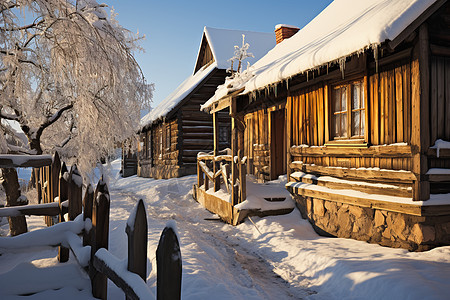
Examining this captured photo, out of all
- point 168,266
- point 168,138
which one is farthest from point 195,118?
point 168,266

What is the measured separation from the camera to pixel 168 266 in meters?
1.95

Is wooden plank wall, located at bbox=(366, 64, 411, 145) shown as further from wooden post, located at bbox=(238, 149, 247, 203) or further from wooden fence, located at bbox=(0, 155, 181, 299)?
wooden fence, located at bbox=(0, 155, 181, 299)

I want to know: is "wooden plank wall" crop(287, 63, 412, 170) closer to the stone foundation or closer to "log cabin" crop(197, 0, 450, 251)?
"log cabin" crop(197, 0, 450, 251)

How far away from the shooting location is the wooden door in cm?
1112

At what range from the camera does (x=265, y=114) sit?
11.6 meters

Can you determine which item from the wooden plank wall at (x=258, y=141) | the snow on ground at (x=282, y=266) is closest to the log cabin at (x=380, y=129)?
the snow on ground at (x=282, y=266)

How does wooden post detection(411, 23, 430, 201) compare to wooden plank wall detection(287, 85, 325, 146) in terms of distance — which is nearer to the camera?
wooden post detection(411, 23, 430, 201)

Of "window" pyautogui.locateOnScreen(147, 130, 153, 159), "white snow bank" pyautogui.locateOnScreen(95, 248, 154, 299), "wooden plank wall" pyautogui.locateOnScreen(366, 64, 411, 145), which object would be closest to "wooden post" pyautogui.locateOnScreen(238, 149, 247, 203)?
"wooden plank wall" pyautogui.locateOnScreen(366, 64, 411, 145)

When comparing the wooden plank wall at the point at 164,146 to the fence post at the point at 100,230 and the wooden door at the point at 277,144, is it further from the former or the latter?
the fence post at the point at 100,230

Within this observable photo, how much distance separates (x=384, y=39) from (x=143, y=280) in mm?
4753

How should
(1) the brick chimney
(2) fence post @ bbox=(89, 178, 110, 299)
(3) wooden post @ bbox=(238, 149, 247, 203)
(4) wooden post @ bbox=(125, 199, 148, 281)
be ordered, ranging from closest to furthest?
(4) wooden post @ bbox=(125, 199, 148, 281) → (2) fence post @ bbox=(89, 178, 110, 299) → (3) wooden post @ bbox=(238, 149, 247, 203) → (1) the brick chimney

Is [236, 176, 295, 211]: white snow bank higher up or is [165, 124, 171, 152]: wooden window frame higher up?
[165, 124, 171, 152]: wooden window frame

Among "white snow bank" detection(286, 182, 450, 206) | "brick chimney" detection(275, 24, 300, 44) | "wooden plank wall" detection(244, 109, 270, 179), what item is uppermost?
"brick chimney" detection(275, 24, 300, 44)

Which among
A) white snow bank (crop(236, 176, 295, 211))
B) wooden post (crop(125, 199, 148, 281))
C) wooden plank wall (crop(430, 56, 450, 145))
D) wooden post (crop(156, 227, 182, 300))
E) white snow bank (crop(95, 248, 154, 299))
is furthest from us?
white snow bank (crop(236, 176, 295, 211))
